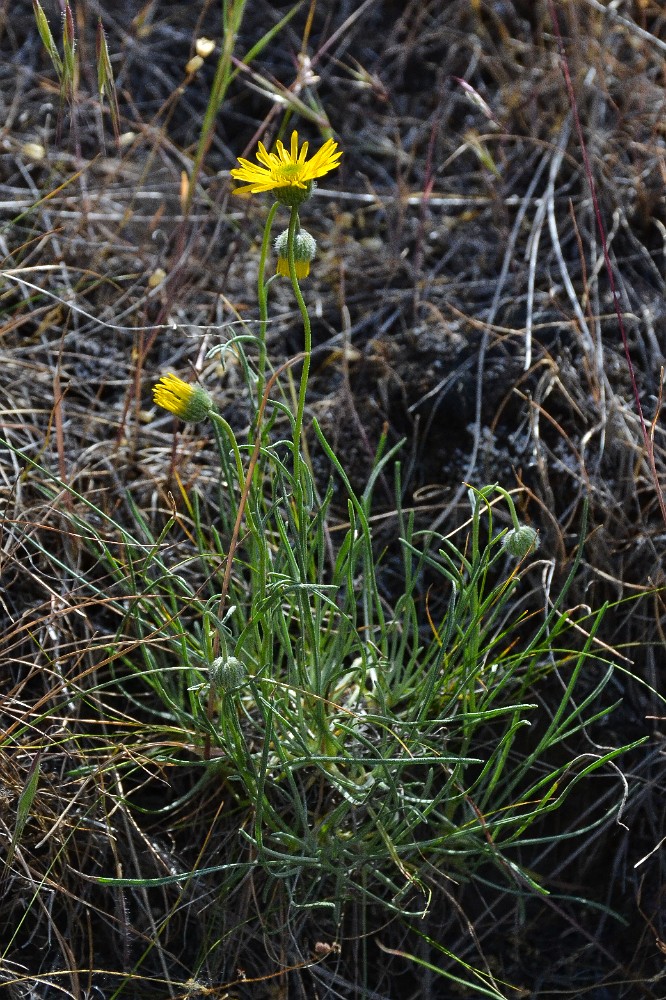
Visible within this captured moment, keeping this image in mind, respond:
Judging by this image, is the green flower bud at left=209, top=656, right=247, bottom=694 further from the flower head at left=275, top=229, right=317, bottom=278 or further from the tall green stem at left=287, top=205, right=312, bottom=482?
the flower head at left=275, top=229, right=317, bottom=278

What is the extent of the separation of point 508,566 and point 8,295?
1.27 meters

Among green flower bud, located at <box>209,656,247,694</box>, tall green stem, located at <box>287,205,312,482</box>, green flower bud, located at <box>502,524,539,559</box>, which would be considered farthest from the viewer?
green flower bud, located at <box>502,524,539,559</box>

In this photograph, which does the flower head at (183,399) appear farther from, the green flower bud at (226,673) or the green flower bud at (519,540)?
the green flower bud at (519,540)

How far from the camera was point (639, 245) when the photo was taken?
2.31 m

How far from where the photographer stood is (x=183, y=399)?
49.1 inches

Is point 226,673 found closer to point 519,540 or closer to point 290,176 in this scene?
point 519,540

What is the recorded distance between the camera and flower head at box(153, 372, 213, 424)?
48.9 inches

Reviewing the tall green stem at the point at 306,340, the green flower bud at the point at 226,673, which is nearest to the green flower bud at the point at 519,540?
the tall green stem at the point at 306,340

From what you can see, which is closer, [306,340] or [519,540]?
[306,340]

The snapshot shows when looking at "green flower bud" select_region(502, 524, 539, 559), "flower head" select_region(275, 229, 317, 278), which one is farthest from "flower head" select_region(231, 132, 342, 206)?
"green flower bud" select_region(502, 524, 539, 559)

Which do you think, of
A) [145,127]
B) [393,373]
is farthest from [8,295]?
[393,373]

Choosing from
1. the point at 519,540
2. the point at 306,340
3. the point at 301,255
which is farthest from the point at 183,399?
the point at 519,540

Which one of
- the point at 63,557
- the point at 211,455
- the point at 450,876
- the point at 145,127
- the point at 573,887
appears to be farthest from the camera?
the point at 145,127

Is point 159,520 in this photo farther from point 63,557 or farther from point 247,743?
point 247,743
